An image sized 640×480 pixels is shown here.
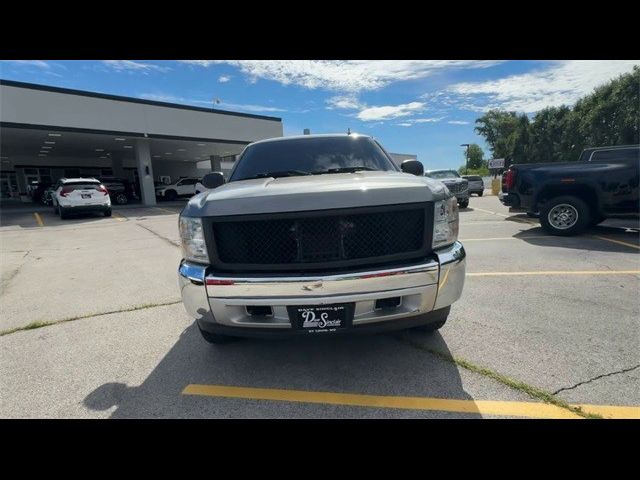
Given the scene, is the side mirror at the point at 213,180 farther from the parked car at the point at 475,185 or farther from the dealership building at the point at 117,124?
the parked car at the point at 475,185

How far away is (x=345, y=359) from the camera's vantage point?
274 cm

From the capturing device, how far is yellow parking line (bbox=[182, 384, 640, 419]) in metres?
2.06

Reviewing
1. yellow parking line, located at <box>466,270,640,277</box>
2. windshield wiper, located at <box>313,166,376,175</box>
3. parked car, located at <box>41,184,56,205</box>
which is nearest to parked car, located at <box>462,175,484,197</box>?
yellow parking line, located at <box>466,270,640,277</box>

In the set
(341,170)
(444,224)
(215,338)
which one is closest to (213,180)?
(341,170)

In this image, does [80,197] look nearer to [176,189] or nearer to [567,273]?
[176,189]

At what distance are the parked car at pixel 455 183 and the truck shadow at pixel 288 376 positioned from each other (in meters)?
10.8

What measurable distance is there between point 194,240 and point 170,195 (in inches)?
1012

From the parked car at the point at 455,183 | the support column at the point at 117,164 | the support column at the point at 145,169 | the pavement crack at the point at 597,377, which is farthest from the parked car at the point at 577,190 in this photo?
the support column at the point at 117,164

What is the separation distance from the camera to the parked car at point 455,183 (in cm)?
1273

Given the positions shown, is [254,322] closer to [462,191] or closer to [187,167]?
[462,191]
